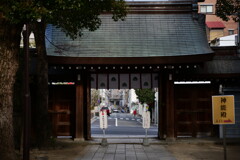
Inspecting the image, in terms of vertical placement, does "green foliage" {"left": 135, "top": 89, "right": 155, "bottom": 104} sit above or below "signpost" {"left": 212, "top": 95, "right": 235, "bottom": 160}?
above

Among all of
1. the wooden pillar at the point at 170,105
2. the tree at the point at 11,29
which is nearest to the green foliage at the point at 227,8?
the wooden pillar at the point at 170,105

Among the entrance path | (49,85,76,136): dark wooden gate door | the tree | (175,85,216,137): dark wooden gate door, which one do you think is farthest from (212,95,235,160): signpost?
(49,85,76,136): dark wooden gate door

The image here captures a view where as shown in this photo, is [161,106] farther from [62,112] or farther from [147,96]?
[147,96]

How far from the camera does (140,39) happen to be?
20.7 metres

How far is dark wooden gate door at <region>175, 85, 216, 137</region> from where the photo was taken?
20.7 meters

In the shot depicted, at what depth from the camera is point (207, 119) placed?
20766 millimetres

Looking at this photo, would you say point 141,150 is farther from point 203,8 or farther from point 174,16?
point 203,8

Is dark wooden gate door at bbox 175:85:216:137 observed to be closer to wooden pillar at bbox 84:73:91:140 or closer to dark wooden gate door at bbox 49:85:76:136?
wooden pillar at bbox 84:73:91:140

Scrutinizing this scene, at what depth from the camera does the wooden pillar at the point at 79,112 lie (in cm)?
1973

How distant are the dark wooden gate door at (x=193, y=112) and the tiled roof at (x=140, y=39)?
245 cm

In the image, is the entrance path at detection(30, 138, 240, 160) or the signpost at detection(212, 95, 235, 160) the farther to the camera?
the entrance path at detection(30, 138, 240, 160)

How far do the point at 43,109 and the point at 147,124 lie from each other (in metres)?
5.97

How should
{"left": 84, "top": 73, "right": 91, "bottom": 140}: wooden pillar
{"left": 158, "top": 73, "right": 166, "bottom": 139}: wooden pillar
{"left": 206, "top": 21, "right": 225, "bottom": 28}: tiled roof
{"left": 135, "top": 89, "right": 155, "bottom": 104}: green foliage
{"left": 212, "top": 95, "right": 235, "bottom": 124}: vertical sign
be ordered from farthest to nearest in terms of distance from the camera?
{"left": 206, "top": 21, "right": 225, "bottom": 28}: tiled roof < {"left": 135, "top": 89, "right": 155, "bottom": 104}: green foliage < {"left": 158, "top": 73, "right": 166, "bottom": 139}: wooden pillar < {"left": 84, "top": 73, "right": 91, "bottom": 140}: wooden pillar < {"left": 212, "top": 95, "right": 235, "bottom": 124}: vertical sign

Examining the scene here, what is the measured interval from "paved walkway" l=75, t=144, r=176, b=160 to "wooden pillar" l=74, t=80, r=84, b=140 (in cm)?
153
